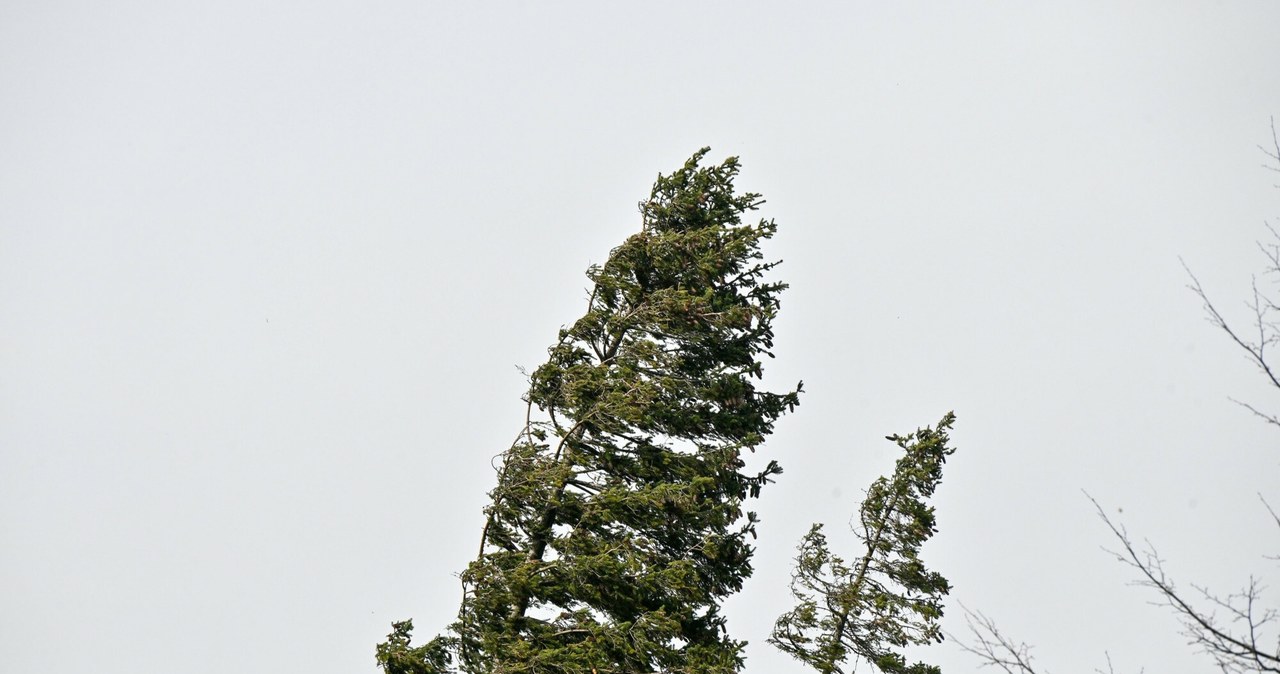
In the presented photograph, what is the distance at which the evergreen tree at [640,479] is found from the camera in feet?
46.4

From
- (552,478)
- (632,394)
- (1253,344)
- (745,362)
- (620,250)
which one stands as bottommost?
(1253,344)

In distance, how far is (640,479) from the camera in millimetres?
15430

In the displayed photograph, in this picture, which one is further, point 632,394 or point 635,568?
point 632,394

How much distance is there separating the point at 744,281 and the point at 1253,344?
976cm

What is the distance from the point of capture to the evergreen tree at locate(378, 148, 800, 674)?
14.1 meters

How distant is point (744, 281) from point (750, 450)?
2650 millimetres

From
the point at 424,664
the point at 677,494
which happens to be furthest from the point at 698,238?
the point at 424,664

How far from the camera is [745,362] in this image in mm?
16109

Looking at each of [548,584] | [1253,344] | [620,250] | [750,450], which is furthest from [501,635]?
[1253,344]

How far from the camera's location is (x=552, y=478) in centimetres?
1515

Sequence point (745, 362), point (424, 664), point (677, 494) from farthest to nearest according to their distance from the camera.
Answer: point (745, 362)
point (424, 664)
point (677, 494)

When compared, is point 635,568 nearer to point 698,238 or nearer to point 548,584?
point 548,584

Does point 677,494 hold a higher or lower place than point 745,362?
lower

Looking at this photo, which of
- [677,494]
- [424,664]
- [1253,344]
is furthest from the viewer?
[424,664]
